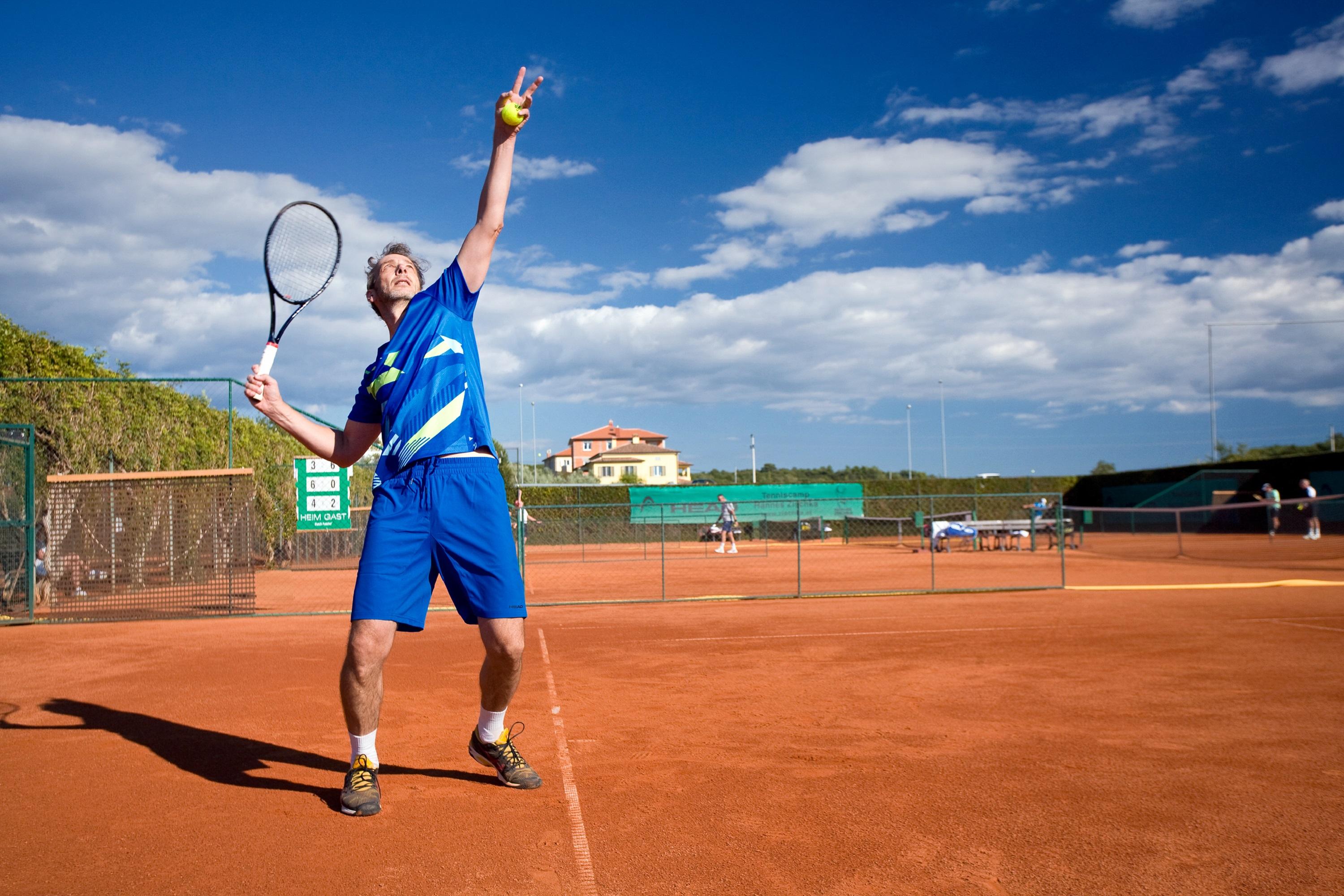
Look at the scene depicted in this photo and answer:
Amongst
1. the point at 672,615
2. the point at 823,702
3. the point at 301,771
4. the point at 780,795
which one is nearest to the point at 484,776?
the point at 301,771

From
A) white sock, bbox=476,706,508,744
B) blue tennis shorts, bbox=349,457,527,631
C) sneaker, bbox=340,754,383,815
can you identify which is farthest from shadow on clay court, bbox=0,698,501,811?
blue tennis shorts, bbox=349,457,527,631

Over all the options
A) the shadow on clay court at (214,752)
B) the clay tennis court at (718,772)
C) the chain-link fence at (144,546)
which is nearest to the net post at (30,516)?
the chain-link fence at (144,546)

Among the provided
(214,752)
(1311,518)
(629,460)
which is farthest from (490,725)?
(629,460)

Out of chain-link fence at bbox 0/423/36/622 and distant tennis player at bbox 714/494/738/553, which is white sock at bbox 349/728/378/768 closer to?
chain-link fence at bbox 0/423/36/622

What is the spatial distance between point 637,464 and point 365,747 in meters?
78.0

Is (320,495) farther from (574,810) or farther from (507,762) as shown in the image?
(574,810)

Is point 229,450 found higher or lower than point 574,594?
higher

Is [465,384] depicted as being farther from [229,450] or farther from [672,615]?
[229,450]

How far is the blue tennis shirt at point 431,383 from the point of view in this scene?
11.2ft

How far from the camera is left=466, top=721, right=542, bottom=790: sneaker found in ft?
12.1

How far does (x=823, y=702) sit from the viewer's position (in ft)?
18.0

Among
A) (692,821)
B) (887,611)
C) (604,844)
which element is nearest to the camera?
(604,844)

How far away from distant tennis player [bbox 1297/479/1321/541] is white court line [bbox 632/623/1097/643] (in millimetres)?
15475

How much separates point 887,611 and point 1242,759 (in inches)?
261
